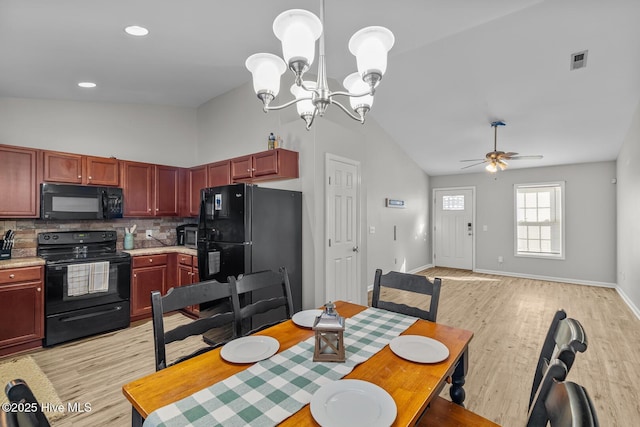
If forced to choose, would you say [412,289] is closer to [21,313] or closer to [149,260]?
[149,260]

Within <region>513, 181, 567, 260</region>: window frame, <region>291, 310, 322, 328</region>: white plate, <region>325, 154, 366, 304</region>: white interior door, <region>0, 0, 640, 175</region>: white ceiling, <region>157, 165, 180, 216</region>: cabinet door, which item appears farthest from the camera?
<region>513, 181, 567, 260</region>: window frame

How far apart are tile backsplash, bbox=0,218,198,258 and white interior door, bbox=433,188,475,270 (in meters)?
5.79

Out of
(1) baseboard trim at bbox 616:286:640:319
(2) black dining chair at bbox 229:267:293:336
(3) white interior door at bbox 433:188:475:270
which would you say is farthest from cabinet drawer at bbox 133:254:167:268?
(3) white interior door at bbox 433:188:475:270

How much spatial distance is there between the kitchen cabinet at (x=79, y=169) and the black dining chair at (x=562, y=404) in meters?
4.40

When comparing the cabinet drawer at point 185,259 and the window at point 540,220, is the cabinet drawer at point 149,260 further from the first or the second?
the window at point 540,220

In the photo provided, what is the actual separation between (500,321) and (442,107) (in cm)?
308

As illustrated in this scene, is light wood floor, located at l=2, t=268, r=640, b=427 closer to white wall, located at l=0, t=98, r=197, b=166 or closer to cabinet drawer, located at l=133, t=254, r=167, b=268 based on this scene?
cabinet drawer, located at l=133, t=254, r=167, b=268

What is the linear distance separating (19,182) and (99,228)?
0.95 metres

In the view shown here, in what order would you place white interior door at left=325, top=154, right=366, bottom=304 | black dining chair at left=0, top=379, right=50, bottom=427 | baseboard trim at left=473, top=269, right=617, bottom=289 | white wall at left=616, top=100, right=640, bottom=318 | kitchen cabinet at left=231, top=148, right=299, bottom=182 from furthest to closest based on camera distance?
baseboard trim at left=473, top=269, right=617, bottom=289 < white wall at left=616, top=100, right=640, bottom=318 < white interior door at left=325, top=154, right=366, bottom=304 < kitchen cabinet at left=231, top=148, right=299, bottom=182 < black dining chair at left=0, top=379, right=50, bottom=427

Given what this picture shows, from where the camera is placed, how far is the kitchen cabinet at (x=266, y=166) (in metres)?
3.25

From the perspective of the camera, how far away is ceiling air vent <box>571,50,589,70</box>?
312 centimetres

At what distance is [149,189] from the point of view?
13.3ft

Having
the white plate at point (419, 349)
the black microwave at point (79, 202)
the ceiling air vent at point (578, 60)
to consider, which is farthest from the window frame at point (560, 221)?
the black microwave at point (79, 202)

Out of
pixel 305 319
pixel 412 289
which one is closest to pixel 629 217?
pixel 412 289
